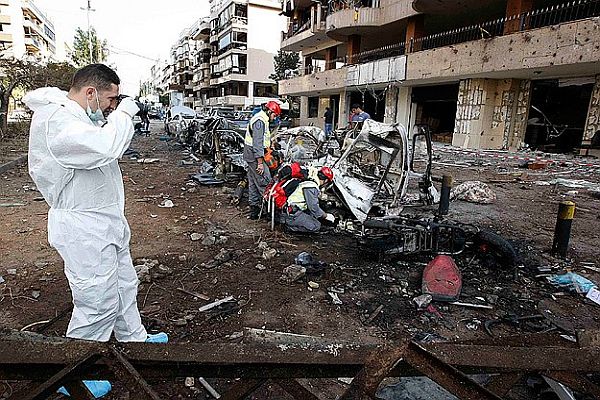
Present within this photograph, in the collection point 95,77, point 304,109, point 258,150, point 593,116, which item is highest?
point 304,109

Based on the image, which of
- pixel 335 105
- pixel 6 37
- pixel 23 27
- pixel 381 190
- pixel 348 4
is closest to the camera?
pixel 381 190

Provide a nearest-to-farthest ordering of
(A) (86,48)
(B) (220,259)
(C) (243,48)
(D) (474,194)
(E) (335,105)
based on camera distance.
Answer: (B) (220,259) → (D) (474,194) → (E) (335,105) → (A) (86,48) → (C) (243,48)

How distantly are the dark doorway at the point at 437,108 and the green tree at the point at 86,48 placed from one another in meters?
26.0

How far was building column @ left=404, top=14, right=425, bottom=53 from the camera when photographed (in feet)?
63.3

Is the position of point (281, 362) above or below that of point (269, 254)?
above

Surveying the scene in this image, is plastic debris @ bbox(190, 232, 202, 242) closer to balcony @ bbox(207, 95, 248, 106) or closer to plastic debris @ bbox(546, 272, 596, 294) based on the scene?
plastic debris @ bbox(546, 272, 596, 294)

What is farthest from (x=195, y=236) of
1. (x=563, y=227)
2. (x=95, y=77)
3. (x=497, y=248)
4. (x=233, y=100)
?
(x=233, y=100)

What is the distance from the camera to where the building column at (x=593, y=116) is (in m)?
13.8

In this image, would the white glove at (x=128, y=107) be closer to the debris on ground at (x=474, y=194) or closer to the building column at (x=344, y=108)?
the debris on ground at (x=474, y=194)

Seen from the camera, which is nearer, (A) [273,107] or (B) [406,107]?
(A) [273,107]

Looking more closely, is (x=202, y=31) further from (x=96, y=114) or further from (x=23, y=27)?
(x=96, y=114)

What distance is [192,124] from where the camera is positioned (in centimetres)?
1594

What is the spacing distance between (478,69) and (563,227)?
1195 centimetres

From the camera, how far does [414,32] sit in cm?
1970
